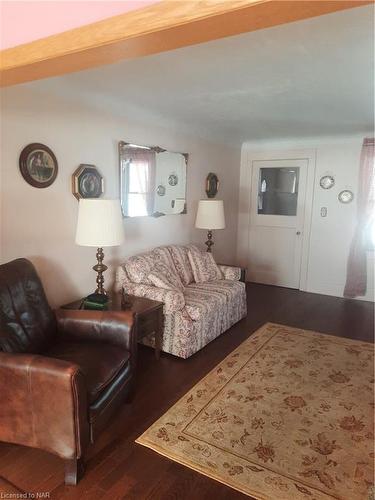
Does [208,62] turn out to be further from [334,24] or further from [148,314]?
[148,314]

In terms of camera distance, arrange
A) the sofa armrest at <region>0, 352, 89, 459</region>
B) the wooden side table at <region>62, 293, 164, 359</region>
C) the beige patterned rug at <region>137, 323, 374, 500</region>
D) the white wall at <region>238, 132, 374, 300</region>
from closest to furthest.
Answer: the sofa armrest at <region>0, 352, 89, 459</region>, the beige patterned rug at <region>137, 323, 374, 500</region>, the wooden side table at <region>62, 293, 164, 359</region>, the white wall at <region>238, 132, 374, 300</region>

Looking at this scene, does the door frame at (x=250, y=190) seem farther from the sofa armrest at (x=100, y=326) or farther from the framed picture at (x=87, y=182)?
the sofa armrest at (x=100, y=326)

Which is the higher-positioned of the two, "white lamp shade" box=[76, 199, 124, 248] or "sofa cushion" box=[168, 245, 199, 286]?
"white lamp shade" box=[76, 199, 124, 248]

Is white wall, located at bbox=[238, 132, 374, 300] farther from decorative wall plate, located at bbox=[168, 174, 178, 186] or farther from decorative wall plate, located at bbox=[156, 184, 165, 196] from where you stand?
decorative wall plate, located at bbox=[156, 184, 165, 196]

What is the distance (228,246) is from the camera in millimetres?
5770

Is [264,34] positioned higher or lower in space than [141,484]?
higher

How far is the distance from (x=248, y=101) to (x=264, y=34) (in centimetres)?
135

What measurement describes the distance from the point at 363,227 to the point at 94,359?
13.9ft

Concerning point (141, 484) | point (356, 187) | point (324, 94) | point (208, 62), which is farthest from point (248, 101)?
point (141, 484)

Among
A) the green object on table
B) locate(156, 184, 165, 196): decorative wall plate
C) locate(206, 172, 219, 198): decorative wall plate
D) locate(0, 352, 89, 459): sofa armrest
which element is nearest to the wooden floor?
locate(0, 352, 89, 459): sofa armrest

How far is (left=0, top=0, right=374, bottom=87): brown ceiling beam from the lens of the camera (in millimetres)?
939

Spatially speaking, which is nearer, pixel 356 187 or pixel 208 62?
pixel 208 62

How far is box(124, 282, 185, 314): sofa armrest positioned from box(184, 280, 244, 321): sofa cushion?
128mm

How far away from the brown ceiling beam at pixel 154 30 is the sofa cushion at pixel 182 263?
267 cm
